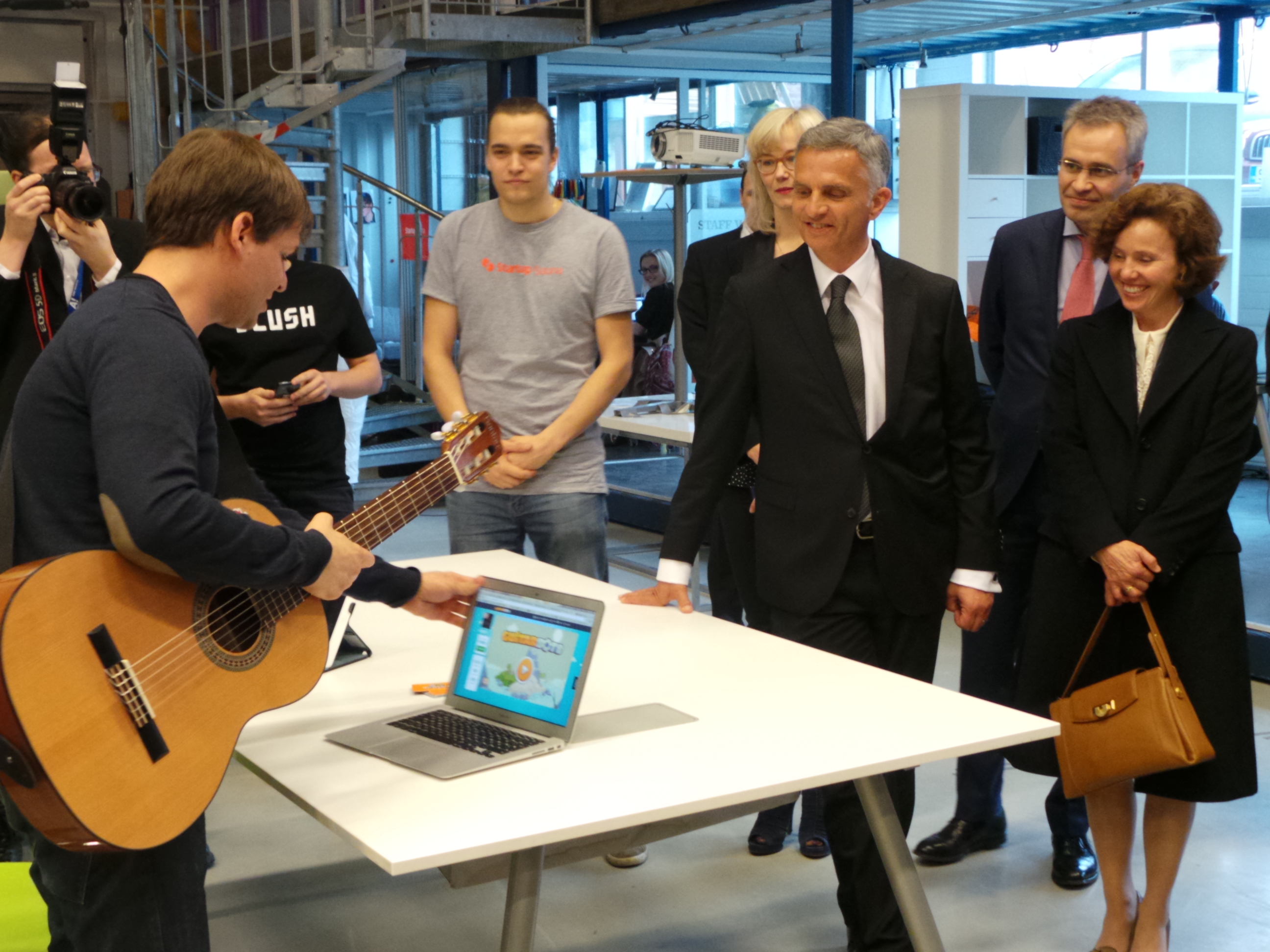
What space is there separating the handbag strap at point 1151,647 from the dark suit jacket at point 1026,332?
408 mm

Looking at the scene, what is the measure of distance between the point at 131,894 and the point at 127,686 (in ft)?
0.88

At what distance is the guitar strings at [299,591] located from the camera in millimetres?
1596

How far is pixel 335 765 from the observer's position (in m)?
1.85

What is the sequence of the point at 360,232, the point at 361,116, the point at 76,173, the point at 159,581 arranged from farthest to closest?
the point at 361,116 → the point at 360,232 → the point at 76,173 → the point at 159,581

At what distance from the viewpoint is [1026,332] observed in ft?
9.65

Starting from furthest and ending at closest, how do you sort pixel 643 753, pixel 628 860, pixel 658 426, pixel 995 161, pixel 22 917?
pixel 995 161
pixel 658 426
pixel 628 860
pixel 22 917
pixel 643 753

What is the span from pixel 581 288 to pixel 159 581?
1.73 m

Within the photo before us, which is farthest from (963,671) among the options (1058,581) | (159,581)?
(159,581)

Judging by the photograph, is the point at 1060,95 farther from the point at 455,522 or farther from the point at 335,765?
the point at 335,765

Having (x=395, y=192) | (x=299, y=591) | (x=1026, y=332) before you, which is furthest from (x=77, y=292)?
(x=395, y=192)

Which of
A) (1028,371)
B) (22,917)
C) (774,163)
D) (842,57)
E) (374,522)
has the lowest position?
(22,917)

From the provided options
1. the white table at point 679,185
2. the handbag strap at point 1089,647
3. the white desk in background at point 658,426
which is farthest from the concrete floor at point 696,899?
the white table at point 679,185

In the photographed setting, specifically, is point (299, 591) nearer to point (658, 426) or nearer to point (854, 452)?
point (854, 452)

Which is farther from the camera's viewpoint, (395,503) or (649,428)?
(649,428)
